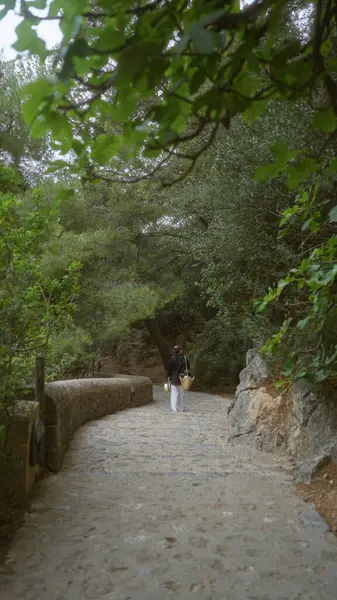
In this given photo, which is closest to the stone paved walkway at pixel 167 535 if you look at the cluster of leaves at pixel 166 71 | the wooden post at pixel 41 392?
the wooden post at pixel 41 392

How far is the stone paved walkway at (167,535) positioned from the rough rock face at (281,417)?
432 mm

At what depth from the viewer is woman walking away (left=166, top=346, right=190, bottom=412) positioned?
13.0 metres

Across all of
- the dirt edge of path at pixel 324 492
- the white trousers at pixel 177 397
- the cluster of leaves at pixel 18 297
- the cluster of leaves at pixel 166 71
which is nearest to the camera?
the cluster of leaves at pixel 166 71

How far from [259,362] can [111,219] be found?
37.6 feet

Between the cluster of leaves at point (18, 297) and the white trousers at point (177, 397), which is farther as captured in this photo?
the white trousers at point (177, 397)

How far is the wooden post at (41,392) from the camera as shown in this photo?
18.3 ft

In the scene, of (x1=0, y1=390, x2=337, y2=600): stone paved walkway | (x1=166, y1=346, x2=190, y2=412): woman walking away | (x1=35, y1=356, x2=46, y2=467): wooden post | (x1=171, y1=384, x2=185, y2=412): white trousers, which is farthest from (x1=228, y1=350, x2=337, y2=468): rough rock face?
(x1=171, y1=384, x2=185, y2=412): white trousers

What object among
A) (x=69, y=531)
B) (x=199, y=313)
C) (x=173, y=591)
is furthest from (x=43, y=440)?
(x=199, y=313)

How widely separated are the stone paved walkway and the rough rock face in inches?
17.0

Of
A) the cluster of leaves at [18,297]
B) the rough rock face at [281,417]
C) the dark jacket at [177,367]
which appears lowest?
the rough rock face at [281,417]

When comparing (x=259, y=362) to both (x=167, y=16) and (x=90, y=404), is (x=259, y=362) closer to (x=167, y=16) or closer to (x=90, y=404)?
(x=90, y=404)

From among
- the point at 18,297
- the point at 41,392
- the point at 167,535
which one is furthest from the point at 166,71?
the point at 41,392

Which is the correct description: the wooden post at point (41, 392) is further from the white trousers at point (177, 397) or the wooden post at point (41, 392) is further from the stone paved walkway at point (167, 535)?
the white trousers at point (177, 397)

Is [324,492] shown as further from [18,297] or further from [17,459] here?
[18,297]
